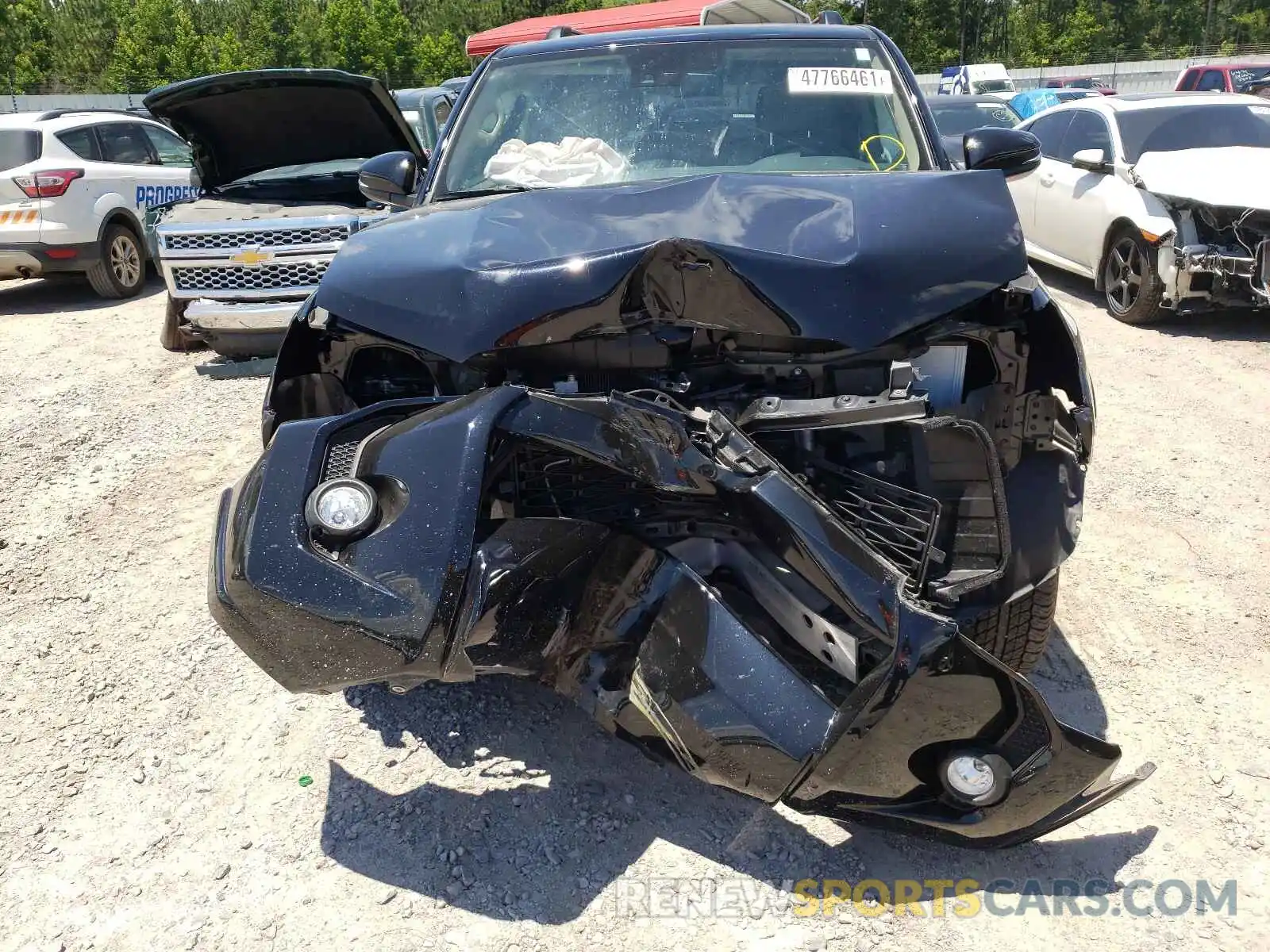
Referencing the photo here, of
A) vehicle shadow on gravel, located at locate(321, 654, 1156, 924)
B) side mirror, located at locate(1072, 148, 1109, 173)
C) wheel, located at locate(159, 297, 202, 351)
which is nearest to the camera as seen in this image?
vehicle shadow on gravel, located at locate(321, 654, 1156, 924)

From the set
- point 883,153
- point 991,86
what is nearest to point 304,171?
point 883,153

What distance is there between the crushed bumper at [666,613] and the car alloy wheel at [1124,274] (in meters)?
6.08

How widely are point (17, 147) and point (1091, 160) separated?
30.7 ft

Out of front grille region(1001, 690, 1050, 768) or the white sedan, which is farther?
the white sedan

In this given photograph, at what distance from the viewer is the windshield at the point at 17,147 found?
29.2ft

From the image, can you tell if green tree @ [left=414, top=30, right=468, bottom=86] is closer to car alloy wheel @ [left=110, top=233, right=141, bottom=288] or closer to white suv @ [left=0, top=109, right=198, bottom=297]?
white suv @ [left=0, top=109, right=198, bottom=297]

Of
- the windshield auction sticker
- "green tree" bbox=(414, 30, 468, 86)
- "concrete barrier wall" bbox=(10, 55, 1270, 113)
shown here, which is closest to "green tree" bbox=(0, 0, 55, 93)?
"concrete barrier wall" bbox=(10, 55, 1270, 113)

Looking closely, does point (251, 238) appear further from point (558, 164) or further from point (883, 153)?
point (883, 153)

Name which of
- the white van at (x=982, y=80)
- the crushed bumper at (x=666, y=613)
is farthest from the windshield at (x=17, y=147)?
the white van at (x=982, y=80)

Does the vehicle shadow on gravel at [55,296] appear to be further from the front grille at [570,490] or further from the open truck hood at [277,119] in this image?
the front grille at [570,490]

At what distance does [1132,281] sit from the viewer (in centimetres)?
731

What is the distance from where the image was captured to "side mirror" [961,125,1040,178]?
334cm

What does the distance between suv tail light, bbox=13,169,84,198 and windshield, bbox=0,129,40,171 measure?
21 cm

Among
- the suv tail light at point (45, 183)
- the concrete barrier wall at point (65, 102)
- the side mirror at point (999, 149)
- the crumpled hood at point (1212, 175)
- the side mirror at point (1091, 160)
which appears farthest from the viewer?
the concrete barrier wall at point (65, 102)
